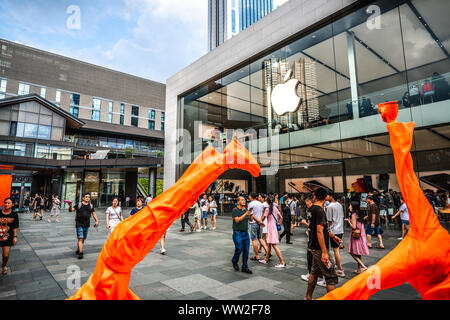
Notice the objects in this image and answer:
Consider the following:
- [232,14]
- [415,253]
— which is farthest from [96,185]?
[232,14]

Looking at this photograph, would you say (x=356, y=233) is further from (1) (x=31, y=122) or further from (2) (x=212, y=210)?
(1) (x=31, y=122)

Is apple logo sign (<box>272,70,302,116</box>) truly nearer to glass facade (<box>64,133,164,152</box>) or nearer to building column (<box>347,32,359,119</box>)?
building column (<box>347,32,359,119</box>)

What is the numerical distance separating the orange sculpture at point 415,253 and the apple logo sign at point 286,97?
10.2 meters

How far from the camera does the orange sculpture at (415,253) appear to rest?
2316 millimetres

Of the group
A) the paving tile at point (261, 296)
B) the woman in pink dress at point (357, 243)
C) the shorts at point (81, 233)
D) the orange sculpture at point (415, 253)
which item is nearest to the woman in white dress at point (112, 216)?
the shorts at point (81, 233)

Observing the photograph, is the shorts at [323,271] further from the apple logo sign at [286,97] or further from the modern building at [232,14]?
the modern building at [232,14]

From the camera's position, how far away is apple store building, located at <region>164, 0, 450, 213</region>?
880 centimetres

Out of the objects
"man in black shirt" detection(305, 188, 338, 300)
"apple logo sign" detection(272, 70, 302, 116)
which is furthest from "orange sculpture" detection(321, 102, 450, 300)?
"apple logo sign" detection(272, 70, 302, 116)

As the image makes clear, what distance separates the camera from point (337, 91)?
436 inches

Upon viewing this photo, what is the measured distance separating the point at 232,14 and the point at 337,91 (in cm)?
→ 7098

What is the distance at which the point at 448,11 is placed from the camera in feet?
28.8
